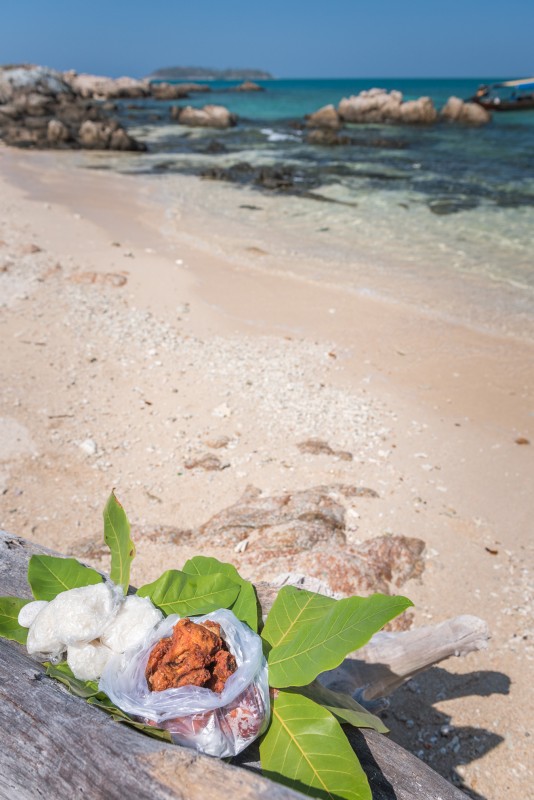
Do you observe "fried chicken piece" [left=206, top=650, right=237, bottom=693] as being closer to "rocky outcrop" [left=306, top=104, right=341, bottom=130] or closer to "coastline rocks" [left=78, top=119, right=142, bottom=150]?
"coastline rocks" [left=78, top=119, right=142, bottom=150]

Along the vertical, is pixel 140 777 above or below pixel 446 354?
above

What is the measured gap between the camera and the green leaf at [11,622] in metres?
1.73

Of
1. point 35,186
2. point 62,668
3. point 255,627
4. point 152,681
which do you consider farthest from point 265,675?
point 35,186

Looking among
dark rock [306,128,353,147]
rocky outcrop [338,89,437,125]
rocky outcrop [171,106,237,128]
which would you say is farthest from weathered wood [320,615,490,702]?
rocky outcrop [338,89,437,125]

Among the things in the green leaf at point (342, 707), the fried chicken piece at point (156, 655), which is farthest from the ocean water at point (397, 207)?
the fried chicken piece at point (156, 655)

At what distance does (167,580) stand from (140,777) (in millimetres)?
585

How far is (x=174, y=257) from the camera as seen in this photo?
9969mm

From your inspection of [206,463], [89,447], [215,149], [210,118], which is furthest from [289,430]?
[210,118]

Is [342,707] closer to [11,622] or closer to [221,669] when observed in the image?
[221,669]

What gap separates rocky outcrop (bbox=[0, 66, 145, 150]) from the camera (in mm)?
25672

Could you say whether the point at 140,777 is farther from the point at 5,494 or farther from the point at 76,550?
the point at 5,494

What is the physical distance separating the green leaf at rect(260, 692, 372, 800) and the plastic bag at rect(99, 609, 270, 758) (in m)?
0.06

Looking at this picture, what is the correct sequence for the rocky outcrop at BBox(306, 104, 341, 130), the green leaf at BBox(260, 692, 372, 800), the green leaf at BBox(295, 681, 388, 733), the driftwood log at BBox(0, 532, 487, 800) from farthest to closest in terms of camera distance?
1. the rocky outcrop at BBox(306, 104, 341, 130)
2. the green leaf at BBox(295, 681, 388, 733)
3. the green leaf at BBox(260, 692, 372, 800)
4. the driftwood log at BBox(0, 532, 487, 800)

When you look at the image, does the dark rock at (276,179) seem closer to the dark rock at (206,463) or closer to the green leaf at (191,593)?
the dark rock at (206,463)
